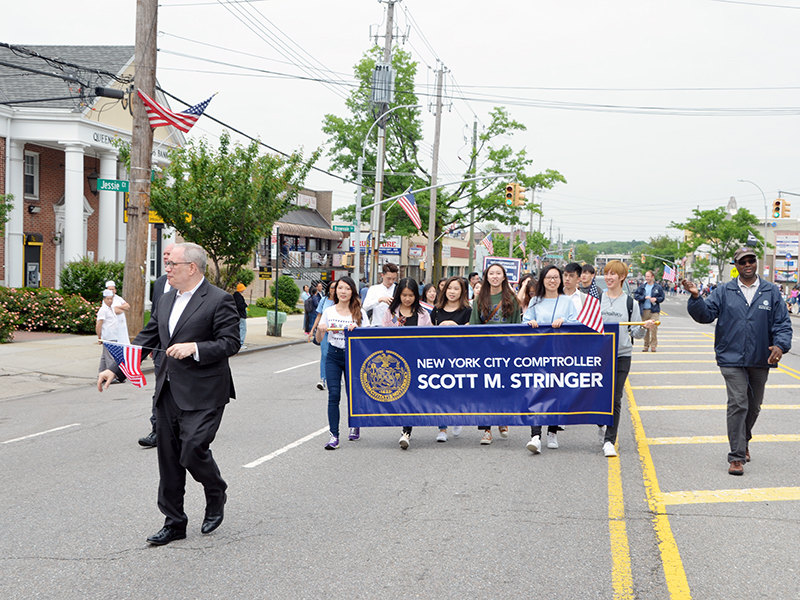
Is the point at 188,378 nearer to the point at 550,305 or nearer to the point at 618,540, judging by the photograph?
the point at 618,540

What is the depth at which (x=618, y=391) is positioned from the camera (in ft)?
26.2

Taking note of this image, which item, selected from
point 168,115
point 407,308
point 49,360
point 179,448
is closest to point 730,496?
point 407,308

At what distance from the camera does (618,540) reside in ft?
17.2

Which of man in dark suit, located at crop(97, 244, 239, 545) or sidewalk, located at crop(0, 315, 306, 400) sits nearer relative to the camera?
man in dark suit, located at crop(97, 244, 239, 545)

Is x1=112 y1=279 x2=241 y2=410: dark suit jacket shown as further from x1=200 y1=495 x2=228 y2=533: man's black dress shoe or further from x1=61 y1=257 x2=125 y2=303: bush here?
x1=61 y1=257 x2=125 y2=303: bush

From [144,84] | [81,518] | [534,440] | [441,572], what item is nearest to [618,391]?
[534,440]

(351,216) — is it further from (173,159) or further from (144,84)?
(144,84)

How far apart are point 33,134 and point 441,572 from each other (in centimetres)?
2460

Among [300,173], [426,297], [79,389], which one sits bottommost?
[79,389]

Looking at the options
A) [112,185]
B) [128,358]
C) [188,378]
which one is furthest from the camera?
[112,185]

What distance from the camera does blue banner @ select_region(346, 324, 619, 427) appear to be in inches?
315

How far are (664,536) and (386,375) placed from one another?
3508 mm

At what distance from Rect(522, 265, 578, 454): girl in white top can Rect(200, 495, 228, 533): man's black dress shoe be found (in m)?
3.65

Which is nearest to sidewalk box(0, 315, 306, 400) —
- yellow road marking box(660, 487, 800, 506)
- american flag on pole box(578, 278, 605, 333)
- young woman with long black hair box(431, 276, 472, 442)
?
young woman with long black hair box(431, 276, 472, 442)
